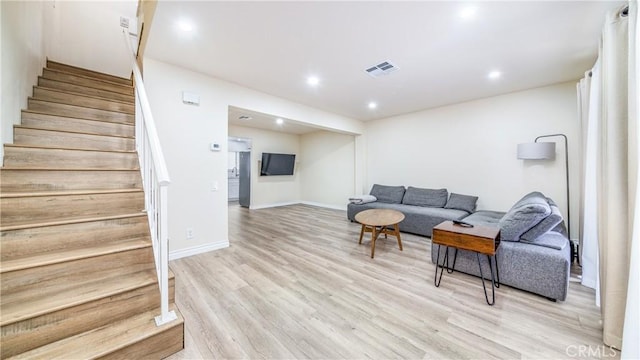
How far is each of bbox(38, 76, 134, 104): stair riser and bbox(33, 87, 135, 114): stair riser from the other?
23 centimetres

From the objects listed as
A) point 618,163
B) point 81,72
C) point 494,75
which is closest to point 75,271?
Result: point 81,72

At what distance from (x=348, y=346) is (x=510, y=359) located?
1.04 metres

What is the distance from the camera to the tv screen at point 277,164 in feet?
24.0

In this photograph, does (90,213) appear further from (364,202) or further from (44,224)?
(364,202)

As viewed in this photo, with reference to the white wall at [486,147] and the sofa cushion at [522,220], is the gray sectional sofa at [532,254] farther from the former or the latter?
the white wall at [486,147]

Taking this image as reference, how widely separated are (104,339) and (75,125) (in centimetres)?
232

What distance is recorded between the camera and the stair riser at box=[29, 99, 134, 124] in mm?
2473

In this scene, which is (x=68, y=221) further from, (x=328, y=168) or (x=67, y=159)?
(x=328, y=168)

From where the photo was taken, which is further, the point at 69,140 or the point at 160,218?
the point at 69,140

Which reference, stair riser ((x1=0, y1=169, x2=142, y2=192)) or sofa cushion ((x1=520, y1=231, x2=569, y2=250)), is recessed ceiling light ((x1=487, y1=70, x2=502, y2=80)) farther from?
stair riser ((x1=0, y1=169, x2=142, y2=192))

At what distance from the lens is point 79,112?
8.79 ft

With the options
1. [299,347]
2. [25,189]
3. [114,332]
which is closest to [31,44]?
[25,189]

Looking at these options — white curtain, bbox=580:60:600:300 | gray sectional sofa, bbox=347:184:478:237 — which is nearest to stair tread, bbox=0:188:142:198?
gray sectional sofa, bbox=347:184:478:237

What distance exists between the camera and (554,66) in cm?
310
